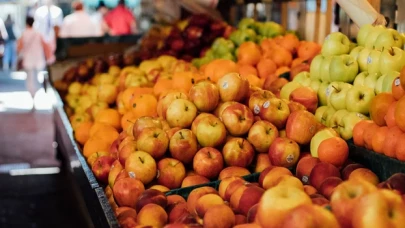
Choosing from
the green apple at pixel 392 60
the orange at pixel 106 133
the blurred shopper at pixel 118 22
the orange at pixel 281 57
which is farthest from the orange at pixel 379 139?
the blurred shopper at pixel 118 22

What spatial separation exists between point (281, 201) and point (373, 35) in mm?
1777

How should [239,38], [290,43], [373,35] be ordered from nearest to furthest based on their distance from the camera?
[373,35]
[290,43]
[239,38]

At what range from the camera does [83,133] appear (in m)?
3.50

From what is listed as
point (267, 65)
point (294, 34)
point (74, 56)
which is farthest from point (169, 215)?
point (74, 56)

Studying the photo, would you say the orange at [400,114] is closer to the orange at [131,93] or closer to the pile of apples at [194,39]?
the orange at [131,93]

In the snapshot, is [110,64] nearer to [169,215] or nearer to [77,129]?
[77,129]

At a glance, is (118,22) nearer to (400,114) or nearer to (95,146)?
(95,146)

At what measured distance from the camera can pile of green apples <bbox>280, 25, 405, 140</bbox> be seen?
252 cm

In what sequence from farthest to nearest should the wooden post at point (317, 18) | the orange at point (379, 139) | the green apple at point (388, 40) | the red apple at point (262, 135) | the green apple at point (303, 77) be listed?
1. the wooden post at point (317, 18)
2. the green apple at point (303, 77)
3. the green apple at point (388, 40)
4. the red apple at point (262, 135)
5. the orange at point (379, 139)

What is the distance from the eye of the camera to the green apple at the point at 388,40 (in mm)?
2787

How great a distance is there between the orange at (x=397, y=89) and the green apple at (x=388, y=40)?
0.52 m

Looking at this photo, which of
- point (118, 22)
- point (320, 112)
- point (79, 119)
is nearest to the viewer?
point (320, 112)

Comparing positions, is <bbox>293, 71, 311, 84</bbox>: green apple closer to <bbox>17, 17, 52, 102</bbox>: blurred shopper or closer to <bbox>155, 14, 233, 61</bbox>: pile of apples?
<bbox>155, 14, 233, 61</bbox>: pile of apples

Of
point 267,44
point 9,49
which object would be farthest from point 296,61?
point 9,49
